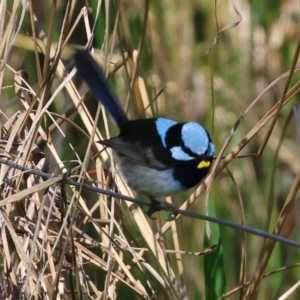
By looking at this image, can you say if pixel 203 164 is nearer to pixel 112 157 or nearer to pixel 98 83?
pixel 112 157

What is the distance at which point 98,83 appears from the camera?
1762mm

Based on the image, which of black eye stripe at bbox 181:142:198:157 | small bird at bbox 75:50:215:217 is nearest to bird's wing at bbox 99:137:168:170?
small bird at bbox 75:50:215:217

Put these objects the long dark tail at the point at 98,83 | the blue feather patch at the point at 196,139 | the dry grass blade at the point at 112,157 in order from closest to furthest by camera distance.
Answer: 1. the dry grass blade at the point at 112,157
2. the blue feather patch at the point at 196,139
3. the long dark tail at the point at 98,83

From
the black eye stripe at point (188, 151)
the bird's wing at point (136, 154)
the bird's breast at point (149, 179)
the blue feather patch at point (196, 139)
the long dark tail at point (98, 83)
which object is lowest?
the bird's breast at point (149, 179)

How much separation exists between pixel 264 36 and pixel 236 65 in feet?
0.57

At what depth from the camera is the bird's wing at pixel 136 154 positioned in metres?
1.70

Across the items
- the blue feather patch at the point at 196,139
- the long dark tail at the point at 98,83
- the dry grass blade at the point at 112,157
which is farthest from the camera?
the long dark tail at the point at 98,83

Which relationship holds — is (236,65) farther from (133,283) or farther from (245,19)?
(133,283)

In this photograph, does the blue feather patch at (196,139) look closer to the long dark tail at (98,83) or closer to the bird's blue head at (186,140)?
the bird's blue head at (186,140)

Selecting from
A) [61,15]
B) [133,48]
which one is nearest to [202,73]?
[61,15]

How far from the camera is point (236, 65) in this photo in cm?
256

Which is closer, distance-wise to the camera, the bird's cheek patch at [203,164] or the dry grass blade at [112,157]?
the dry grass blade at [112,157]

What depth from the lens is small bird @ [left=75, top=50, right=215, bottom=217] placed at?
160cm

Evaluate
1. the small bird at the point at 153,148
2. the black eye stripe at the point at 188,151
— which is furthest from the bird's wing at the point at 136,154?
the black eye stripe at the point at 188,151
